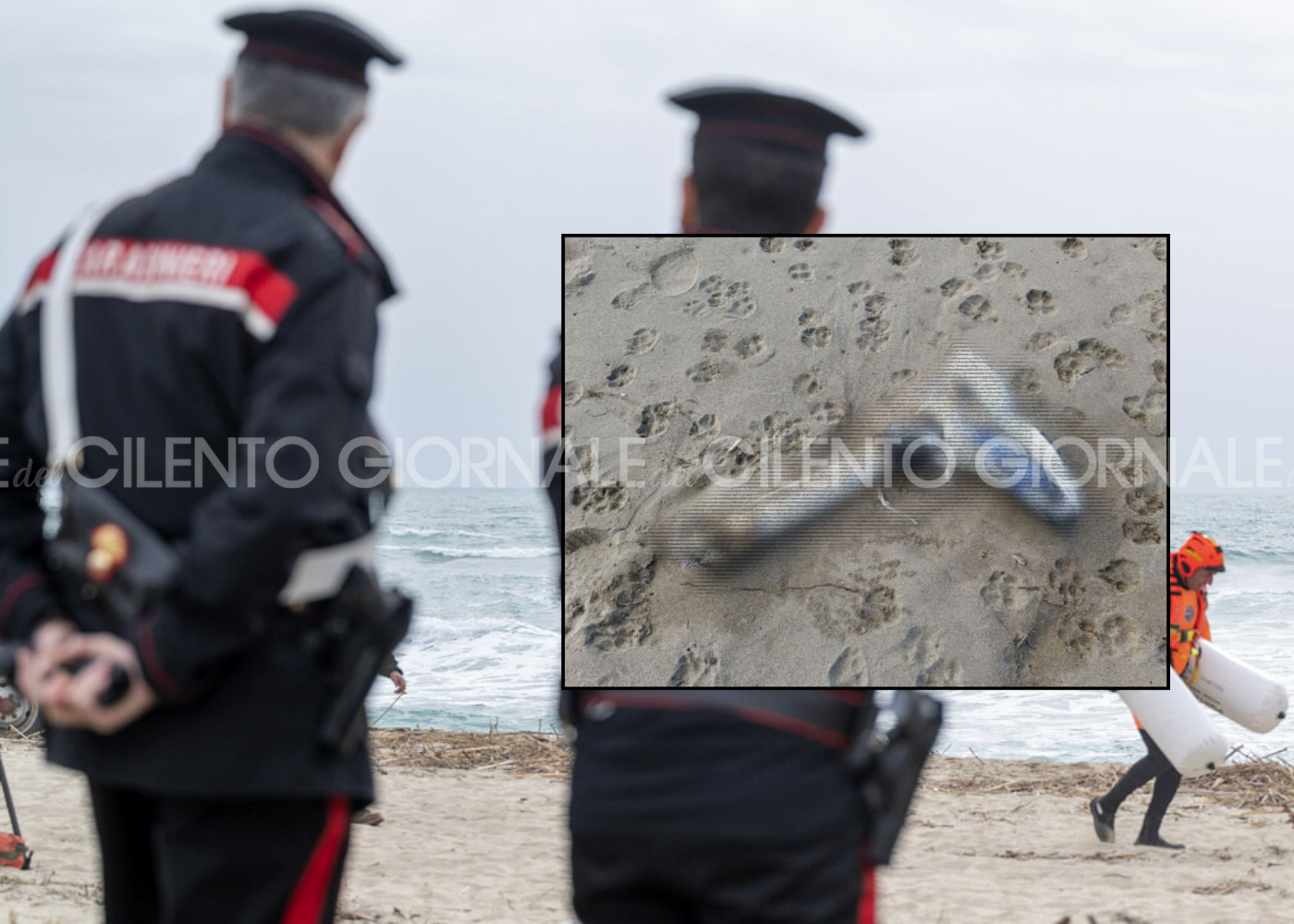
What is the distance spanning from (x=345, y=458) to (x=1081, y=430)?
143 centimetres

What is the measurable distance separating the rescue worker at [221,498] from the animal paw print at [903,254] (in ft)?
3.27

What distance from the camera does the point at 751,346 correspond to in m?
2.50

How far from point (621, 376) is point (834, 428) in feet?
1.29

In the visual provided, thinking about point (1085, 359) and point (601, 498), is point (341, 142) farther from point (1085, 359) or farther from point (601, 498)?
point (1085, 359)

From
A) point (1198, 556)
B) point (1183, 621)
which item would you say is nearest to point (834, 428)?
point (1183, 621)

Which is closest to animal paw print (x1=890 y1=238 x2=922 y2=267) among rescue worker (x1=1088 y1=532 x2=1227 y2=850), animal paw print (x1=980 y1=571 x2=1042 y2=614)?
animal paw print (x1=980 y1=571 x2=1042 y2=614)

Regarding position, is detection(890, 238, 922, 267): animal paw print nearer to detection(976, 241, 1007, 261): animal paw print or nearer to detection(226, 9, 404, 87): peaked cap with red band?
detection(976, 241, 1007, 261): animal paw print

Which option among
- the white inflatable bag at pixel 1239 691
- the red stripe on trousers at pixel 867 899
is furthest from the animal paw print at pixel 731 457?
the white inflatable bag at pixel 1239 691

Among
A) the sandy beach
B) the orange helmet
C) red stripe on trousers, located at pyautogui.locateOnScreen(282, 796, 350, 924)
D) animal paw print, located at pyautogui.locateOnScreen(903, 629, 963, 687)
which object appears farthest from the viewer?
the orange helmet

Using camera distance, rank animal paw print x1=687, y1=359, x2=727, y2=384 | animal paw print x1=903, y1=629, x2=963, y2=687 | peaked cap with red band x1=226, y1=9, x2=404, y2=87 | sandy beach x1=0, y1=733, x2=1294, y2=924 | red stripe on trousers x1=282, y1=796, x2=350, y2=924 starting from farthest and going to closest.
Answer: sandy beach x1=0, y1=733, x2=1294, y2=924, animal paw print x1=903, y1=629, x2=963, y2=687, animal paw print x1=687, y1=359, x2=727, y2=384, peaked cap with red band x1=226, y1=9, x2=404, y2=87, red stripe on trousers x1=282, y1=796, x2=350, y2=924

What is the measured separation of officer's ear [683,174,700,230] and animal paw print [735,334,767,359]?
34 centimetres

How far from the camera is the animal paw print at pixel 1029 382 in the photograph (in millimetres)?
2537

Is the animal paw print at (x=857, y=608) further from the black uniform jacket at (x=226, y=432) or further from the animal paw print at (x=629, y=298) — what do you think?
the black uniform jacket at (x=226, y=432)

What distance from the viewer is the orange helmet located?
301 inches
